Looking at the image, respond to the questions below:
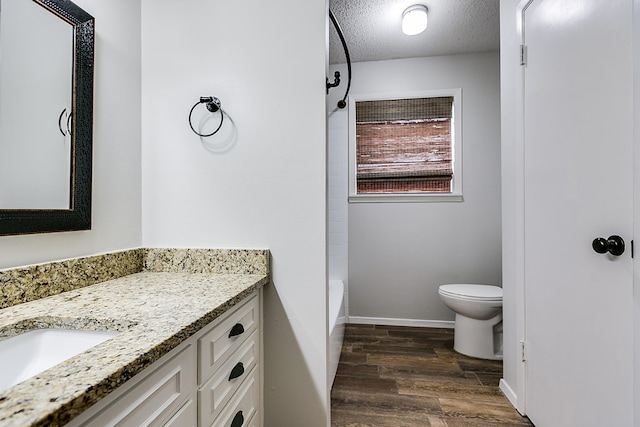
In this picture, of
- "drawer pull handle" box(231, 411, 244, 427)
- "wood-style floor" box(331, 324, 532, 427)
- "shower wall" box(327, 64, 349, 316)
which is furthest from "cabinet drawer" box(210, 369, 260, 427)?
"shower wall" box(327, 64, 349, 316)

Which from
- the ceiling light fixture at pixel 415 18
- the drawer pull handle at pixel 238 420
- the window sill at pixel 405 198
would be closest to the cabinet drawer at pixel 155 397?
the drawer pull handle at pixel 238 420

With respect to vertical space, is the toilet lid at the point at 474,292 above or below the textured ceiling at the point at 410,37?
below

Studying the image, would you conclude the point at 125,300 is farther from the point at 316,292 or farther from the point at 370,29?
the point at 370,29

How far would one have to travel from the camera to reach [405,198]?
2.92 metres

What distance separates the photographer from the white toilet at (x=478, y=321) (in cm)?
223

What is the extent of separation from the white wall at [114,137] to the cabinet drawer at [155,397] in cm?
65

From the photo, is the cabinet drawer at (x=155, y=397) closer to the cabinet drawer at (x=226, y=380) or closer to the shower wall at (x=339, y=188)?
the cabinet drawer at (x=226, y=380)

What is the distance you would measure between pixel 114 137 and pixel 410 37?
7.72 feet

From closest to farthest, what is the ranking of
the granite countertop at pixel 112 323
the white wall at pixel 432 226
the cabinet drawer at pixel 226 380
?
1. the granite countertop at pixel 112 323
2. the cabinet drawer at pixel 226 380
3. the white wall at pixel 432 226

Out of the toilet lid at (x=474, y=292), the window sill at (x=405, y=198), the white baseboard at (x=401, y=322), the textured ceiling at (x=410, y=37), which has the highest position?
the textured ceiling at (x=410, y=37)

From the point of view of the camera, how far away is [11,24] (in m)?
0.92

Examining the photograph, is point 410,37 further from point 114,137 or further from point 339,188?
point 114,137

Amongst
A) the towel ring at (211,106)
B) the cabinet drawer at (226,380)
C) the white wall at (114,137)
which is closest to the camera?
the cabinet drawer at (226,380)

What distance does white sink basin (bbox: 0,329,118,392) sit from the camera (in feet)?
2.52
